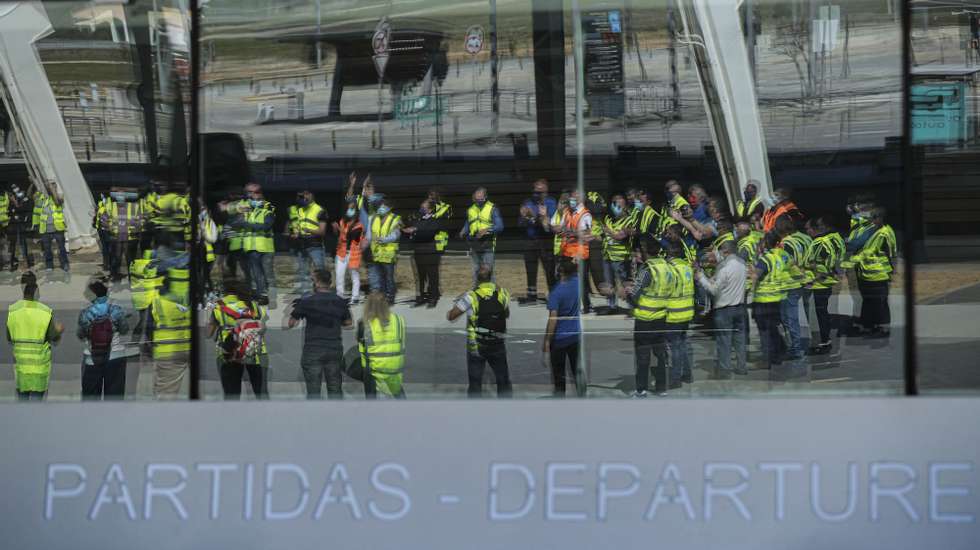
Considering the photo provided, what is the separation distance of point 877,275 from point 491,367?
1695 mm

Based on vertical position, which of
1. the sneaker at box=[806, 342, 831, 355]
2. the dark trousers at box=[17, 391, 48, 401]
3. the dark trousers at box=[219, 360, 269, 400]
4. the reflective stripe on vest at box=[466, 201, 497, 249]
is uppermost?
the reflective stripe on vest at box=[466, 201, 497, 249]

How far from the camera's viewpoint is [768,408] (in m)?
4.59

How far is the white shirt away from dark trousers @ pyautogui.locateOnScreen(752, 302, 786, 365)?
0.10 metres

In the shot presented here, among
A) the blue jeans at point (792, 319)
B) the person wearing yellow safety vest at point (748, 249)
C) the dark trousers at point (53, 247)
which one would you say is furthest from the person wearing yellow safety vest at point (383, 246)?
the blue jeans at point (792, 319)

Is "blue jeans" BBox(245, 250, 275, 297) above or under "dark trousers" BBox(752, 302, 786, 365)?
above

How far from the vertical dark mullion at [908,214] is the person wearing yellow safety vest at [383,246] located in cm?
220

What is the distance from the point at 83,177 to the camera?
5121 mm

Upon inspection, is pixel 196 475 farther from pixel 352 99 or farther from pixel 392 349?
pixel 352 99

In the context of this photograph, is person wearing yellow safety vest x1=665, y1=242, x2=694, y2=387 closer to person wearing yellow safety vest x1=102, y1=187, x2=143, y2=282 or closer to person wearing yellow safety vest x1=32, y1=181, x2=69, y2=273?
person wearing yellow safety vest x1=102, y1=187, x2=143, y2=282

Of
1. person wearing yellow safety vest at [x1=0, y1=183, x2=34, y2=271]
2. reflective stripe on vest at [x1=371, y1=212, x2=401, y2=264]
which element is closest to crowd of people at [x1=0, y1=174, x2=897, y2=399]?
reflective stripe on vest at [x1=371, y1=212, x2=401, y2=264]

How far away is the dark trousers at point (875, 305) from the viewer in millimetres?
4707

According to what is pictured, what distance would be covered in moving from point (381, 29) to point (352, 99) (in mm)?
346

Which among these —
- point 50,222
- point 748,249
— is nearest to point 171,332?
point 50,222

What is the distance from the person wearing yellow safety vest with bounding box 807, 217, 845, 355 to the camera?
482cm
